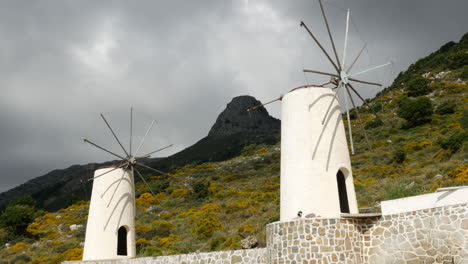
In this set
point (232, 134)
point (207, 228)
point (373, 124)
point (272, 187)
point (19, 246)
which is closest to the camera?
point (207, 228)

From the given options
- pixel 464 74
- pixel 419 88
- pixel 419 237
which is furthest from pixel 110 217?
pixel 464 74

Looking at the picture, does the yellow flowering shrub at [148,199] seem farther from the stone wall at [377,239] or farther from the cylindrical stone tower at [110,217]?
the stone wall at [377,239]

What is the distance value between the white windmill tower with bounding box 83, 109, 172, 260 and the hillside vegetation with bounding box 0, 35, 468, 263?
1549mm

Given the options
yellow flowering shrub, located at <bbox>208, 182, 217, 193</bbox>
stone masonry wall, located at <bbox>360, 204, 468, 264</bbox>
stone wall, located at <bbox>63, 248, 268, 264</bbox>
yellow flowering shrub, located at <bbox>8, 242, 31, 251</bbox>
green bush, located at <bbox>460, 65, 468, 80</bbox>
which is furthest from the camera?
green bush, located at <bbox>460, 65, 468, 80</bbox>

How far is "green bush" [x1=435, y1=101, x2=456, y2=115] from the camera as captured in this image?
38.8 metres

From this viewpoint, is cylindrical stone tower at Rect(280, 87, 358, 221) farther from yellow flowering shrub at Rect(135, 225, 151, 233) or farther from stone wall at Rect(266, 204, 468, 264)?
yellow flowering shrub at Rect(135, 225, 151, 233)

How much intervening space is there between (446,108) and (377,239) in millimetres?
34228

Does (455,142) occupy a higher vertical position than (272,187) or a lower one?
higher

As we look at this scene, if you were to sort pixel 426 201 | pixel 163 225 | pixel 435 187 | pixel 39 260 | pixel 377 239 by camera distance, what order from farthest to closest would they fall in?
pixel 163 225 < pixel 39 260 < pixel 435 187 < pixel 377 239 < pixel 426 201

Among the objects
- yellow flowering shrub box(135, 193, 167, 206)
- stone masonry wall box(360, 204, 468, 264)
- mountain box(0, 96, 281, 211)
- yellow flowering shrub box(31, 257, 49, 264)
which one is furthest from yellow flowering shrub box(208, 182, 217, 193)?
mountain box(0, 96, 281, 211)

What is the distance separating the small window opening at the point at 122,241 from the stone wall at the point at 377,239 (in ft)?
35.2

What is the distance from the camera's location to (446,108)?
39.0 metres

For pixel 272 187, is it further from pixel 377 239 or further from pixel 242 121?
pixel 242 121

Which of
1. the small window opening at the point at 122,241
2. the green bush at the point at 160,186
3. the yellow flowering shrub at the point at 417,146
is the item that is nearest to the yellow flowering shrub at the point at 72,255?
the small window opening at the point at 122,241
